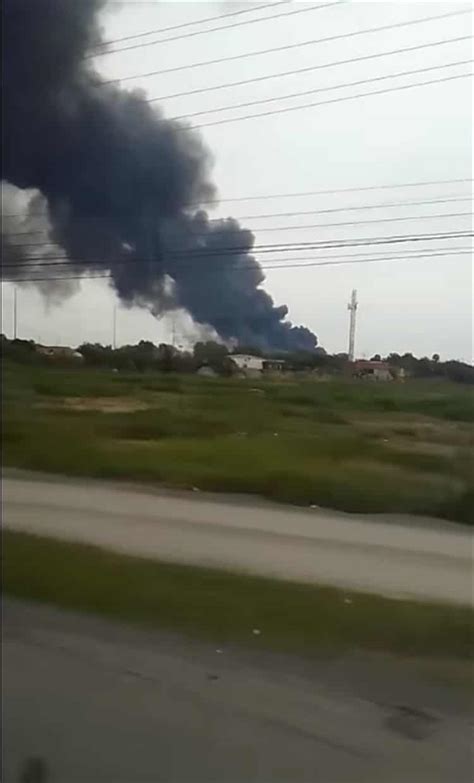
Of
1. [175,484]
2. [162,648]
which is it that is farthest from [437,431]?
[162,648]

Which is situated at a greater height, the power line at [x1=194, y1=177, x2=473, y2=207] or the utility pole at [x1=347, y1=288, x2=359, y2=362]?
the power line at [x1=194, y1=177, x2=473, y2=207]

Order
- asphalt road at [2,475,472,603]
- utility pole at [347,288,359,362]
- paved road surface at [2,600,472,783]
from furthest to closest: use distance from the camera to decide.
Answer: utility pole at [347,288,359,362] < asphalt road at [2,475,472,603] < paved road surface at [2,600,472,783]

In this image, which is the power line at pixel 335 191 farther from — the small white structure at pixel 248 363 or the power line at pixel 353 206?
the small white structure at pixel 248 363

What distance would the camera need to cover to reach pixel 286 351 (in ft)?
4.58

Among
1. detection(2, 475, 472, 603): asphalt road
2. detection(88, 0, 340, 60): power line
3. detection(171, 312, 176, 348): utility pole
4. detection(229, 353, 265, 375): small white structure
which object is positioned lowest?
detection(2, 475, 472, 603): asphalt road

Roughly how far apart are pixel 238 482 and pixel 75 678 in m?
0.39

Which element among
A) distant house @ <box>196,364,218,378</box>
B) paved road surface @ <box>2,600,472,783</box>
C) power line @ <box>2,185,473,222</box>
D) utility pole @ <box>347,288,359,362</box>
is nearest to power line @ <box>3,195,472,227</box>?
power line @ <box>2,185,473,222</box>

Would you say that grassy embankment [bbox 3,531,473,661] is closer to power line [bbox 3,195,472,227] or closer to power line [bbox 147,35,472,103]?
power line [bbox 3,195,472,227]

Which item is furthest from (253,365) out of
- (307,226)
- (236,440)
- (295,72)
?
(295,72)

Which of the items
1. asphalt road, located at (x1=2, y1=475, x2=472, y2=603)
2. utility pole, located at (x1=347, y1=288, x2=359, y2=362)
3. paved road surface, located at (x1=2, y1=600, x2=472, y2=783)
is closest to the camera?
paved road surface, located at (x1=2, y1=600, x2=472, y2=783)

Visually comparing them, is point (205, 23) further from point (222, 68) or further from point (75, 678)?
point (75, 678)

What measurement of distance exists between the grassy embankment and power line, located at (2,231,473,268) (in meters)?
0.47

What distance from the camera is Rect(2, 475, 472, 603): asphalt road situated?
4.25 ft

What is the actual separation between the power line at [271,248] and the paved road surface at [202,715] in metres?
0.58
